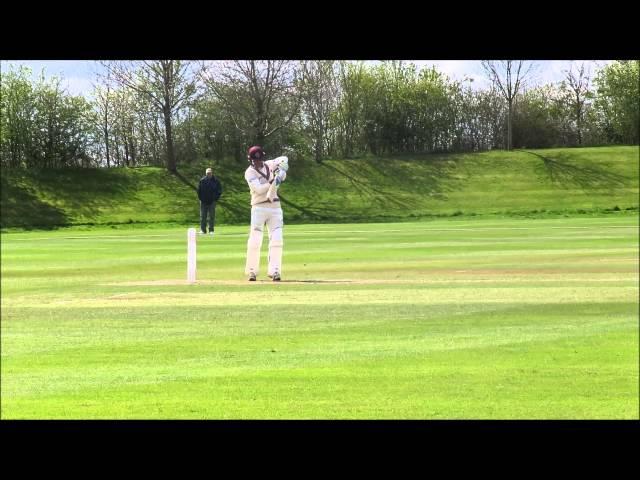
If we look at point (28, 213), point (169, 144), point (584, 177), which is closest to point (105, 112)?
point (169, 144)

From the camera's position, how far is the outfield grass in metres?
8.20

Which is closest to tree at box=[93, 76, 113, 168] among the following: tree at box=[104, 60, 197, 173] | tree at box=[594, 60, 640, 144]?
tree at box=[104, 60, 197, 173]

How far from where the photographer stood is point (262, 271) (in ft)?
65.5

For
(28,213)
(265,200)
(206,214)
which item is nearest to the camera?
(265,200)

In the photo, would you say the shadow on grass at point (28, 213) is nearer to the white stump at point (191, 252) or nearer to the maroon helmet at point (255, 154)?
the white stump at point (191, 252)

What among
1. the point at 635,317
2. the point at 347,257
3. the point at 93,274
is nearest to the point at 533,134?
the point at 347,257

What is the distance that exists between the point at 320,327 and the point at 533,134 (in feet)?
29.0

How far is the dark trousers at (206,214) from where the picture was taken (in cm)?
1886

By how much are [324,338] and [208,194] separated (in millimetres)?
7531

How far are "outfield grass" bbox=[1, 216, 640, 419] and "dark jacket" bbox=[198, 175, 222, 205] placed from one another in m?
1.34

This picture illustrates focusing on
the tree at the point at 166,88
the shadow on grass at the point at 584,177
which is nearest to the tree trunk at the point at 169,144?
the tree at the point at 166,88

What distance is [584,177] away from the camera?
31.2 metres

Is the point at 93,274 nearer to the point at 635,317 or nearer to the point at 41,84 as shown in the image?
the point at 41,84

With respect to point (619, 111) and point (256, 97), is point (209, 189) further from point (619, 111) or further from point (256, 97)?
point (619, 111)
